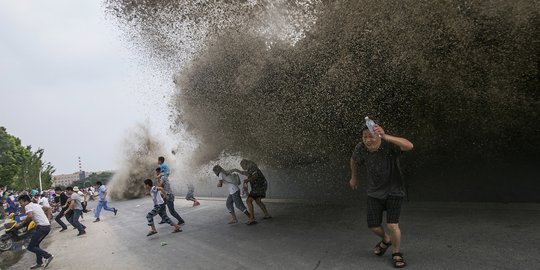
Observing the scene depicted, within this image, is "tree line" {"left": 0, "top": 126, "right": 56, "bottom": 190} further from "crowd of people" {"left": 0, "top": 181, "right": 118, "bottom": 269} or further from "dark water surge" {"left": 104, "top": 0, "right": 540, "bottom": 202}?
"dark water surge" {"left": 104, "top": 0, "right": 540, "bottom": 202}

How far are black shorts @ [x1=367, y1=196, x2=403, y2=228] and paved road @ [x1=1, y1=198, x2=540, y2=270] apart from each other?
0.51m

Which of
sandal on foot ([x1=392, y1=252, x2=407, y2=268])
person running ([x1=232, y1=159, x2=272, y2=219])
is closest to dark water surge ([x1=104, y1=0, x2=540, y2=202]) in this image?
person running ([x1=232, y1=159, x2=272, y2=219])

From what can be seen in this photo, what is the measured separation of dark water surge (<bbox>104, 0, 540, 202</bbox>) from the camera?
18.9 ft

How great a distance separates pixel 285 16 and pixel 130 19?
105 inches

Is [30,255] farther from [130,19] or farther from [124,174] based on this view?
[124,174]

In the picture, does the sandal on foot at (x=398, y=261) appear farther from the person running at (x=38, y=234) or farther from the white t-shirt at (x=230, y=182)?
the person running at (x=38, y=234)

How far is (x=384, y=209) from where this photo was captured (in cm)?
480

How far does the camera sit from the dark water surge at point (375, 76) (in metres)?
5.76

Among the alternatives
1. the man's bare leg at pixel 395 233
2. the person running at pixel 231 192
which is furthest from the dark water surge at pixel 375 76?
the man's bare leg at pixel 395 233

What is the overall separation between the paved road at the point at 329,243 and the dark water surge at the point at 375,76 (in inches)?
36.6

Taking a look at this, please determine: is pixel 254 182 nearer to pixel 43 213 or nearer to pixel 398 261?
pixel 43 213

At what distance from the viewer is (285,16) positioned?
22.0 ft

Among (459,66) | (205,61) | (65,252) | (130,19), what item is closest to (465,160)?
(459,66)

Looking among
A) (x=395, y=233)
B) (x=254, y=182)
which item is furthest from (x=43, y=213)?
(x=395, y=233)
